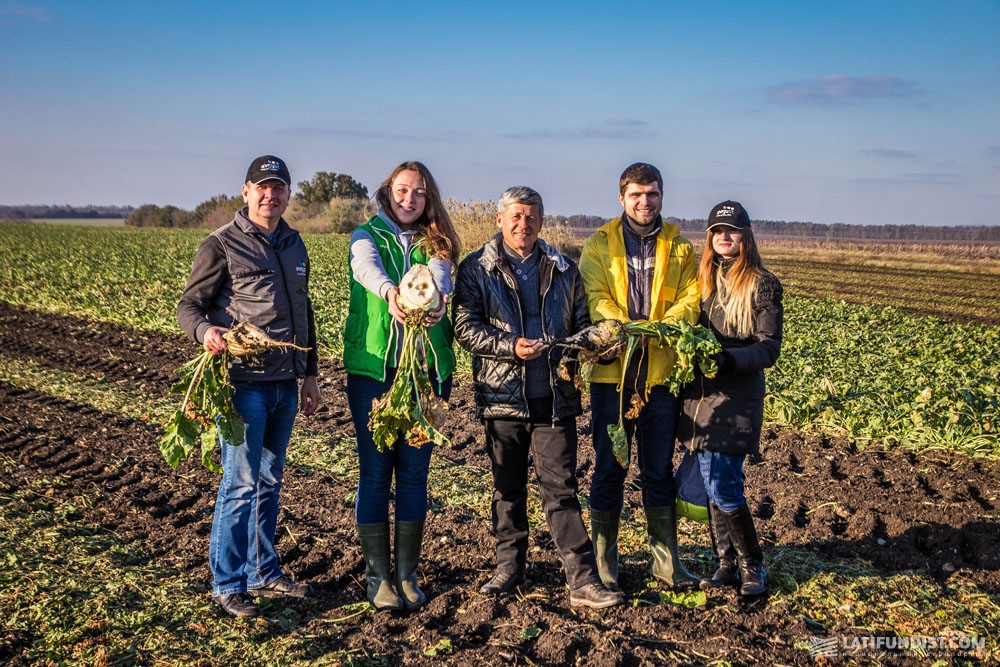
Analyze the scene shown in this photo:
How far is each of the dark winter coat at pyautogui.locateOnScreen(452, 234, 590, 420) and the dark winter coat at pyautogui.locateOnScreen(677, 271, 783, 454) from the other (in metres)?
0.73

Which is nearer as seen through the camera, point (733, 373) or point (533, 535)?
point (733, 373)

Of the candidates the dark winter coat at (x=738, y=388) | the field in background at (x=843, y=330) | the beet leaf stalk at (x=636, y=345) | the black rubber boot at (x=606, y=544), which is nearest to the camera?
the beet leaf stalk at (x=636, y=345)

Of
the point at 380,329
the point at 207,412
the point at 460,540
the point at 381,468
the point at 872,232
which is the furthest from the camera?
the point at 872,232

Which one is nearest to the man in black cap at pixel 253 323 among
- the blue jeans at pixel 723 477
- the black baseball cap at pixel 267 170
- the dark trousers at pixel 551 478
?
the black baseball cap at pixel 267 170

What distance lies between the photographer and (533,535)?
17.5 feet

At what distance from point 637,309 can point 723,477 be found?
1068 mm

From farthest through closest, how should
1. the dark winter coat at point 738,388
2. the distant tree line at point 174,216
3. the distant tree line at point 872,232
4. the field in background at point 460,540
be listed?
1. the distant tree line at point 872,232
2. the distant tree line at point 174,216
3. the dark winter coat at point 738,388
4. the field in background at point 460,540

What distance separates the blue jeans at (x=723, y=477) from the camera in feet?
14.2

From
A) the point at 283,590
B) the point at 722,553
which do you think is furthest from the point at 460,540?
the point at 722,553

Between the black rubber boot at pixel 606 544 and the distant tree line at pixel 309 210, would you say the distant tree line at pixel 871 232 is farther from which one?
the black rubber boot at pixel 606 544

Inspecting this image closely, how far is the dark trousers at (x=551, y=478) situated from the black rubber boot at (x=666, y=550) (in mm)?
422

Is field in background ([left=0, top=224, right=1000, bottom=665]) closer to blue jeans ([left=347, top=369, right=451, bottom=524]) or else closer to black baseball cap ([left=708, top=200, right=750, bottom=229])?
blue jeans ([left=347, top=369, right=451, bottom=524])

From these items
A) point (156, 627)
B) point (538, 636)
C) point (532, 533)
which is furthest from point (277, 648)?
point (532, 533)

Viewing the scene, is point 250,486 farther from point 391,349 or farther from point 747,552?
point 747,552
